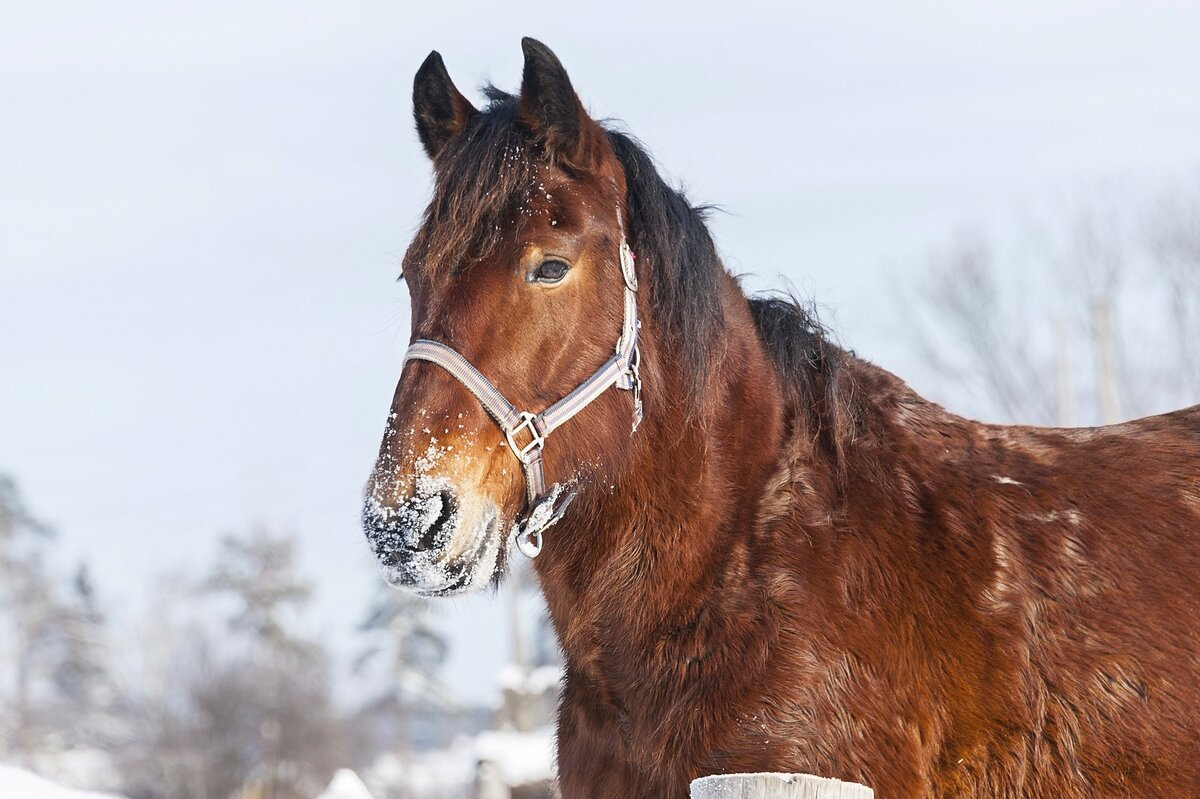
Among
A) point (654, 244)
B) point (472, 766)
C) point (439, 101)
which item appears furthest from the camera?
point (472, 766)

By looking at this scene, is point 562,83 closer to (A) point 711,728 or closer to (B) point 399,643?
(A) point 711,728

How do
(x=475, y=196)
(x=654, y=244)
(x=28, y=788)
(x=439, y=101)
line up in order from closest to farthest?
(x=475, y=196), (x=654, y=244), (x=439, y=101), (x=28, y=788)

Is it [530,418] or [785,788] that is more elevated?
[530,418]

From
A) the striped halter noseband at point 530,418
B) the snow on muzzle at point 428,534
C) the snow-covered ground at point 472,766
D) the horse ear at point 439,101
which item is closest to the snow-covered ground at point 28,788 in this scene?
the snow-covered ground at point 472,766

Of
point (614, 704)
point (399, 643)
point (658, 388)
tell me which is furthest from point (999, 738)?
point (399, 643)

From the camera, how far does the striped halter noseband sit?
3537mm

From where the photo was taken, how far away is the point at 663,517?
388cm

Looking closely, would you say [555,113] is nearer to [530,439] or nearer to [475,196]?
[475,196]

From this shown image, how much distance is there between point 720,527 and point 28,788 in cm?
360

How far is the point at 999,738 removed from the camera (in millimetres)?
3643

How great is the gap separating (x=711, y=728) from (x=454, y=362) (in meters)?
1.34

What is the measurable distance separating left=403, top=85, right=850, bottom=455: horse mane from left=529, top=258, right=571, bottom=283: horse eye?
0.16 meters

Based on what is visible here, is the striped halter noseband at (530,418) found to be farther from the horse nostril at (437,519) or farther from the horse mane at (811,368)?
the horse mane at (811,368)

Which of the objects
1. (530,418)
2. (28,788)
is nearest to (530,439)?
(530,418)
